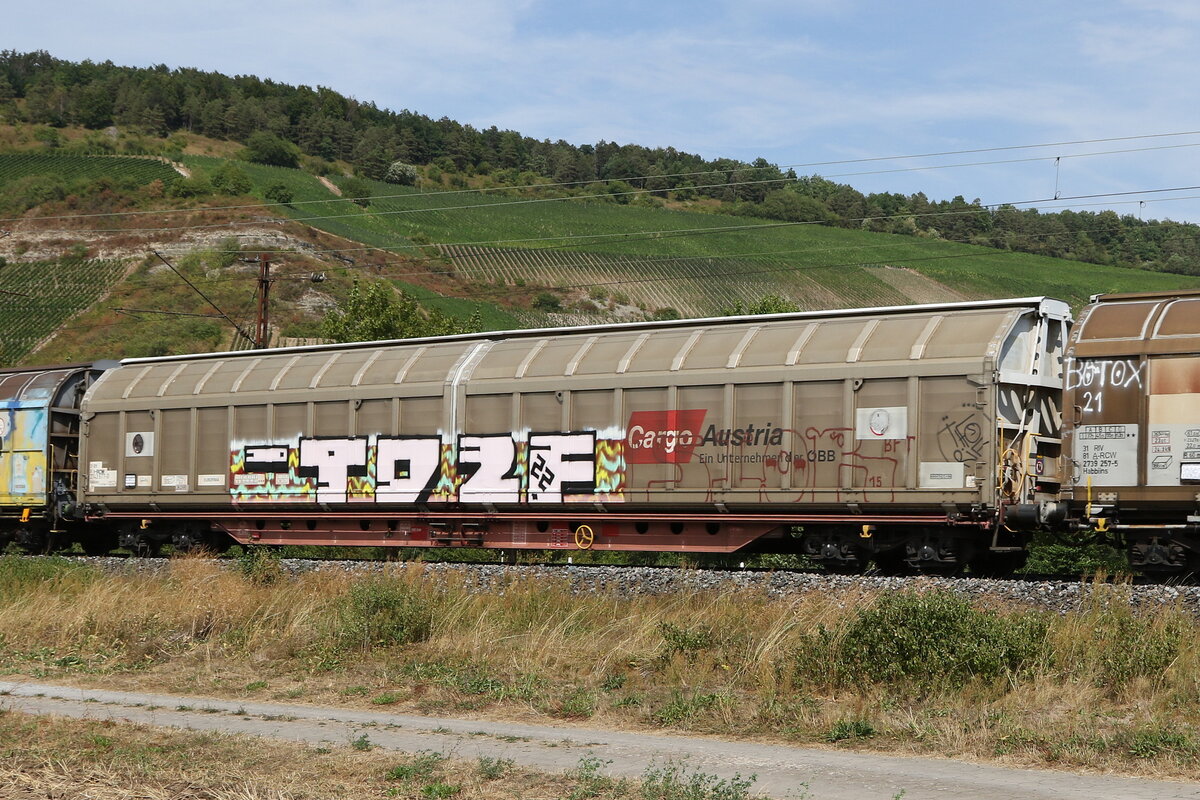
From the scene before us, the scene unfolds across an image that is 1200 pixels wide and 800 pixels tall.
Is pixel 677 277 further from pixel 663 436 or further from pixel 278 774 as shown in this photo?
pixel 278 774

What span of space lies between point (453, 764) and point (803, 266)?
287 ft

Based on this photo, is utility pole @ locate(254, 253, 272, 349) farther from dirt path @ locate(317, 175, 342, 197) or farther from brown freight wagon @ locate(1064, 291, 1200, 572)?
dirt path @ locate(317, 175, 342, 197)

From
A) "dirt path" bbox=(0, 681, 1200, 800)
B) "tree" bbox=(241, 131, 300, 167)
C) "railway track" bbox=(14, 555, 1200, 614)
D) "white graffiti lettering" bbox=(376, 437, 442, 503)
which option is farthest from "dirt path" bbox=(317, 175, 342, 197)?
"dirt path" bbox=(0, 681, 1200, 800)

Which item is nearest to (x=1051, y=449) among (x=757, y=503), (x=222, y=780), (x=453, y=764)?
(x=757, y=503)

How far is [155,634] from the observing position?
1495cm

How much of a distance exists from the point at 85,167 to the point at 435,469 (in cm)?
10776

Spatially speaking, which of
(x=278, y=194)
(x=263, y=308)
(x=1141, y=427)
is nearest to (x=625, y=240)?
(x=278, y=194)

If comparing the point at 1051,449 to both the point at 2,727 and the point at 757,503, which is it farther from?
the point at 2,727

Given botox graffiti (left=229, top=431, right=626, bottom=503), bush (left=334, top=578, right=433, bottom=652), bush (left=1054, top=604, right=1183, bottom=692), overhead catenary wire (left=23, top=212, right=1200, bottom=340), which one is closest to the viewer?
bush (left=1054, top=604, right=1183, bottom=692)

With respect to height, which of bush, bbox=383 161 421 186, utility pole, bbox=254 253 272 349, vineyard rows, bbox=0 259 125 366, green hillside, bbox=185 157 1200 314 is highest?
bush, bbox=383 161 421 186

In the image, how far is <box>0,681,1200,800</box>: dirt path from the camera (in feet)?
25.3

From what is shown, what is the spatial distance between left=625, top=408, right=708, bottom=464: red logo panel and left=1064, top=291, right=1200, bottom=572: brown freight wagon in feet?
17.6

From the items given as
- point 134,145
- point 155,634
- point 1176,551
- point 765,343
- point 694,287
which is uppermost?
point 134,145

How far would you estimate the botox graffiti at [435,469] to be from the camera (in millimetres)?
19250
